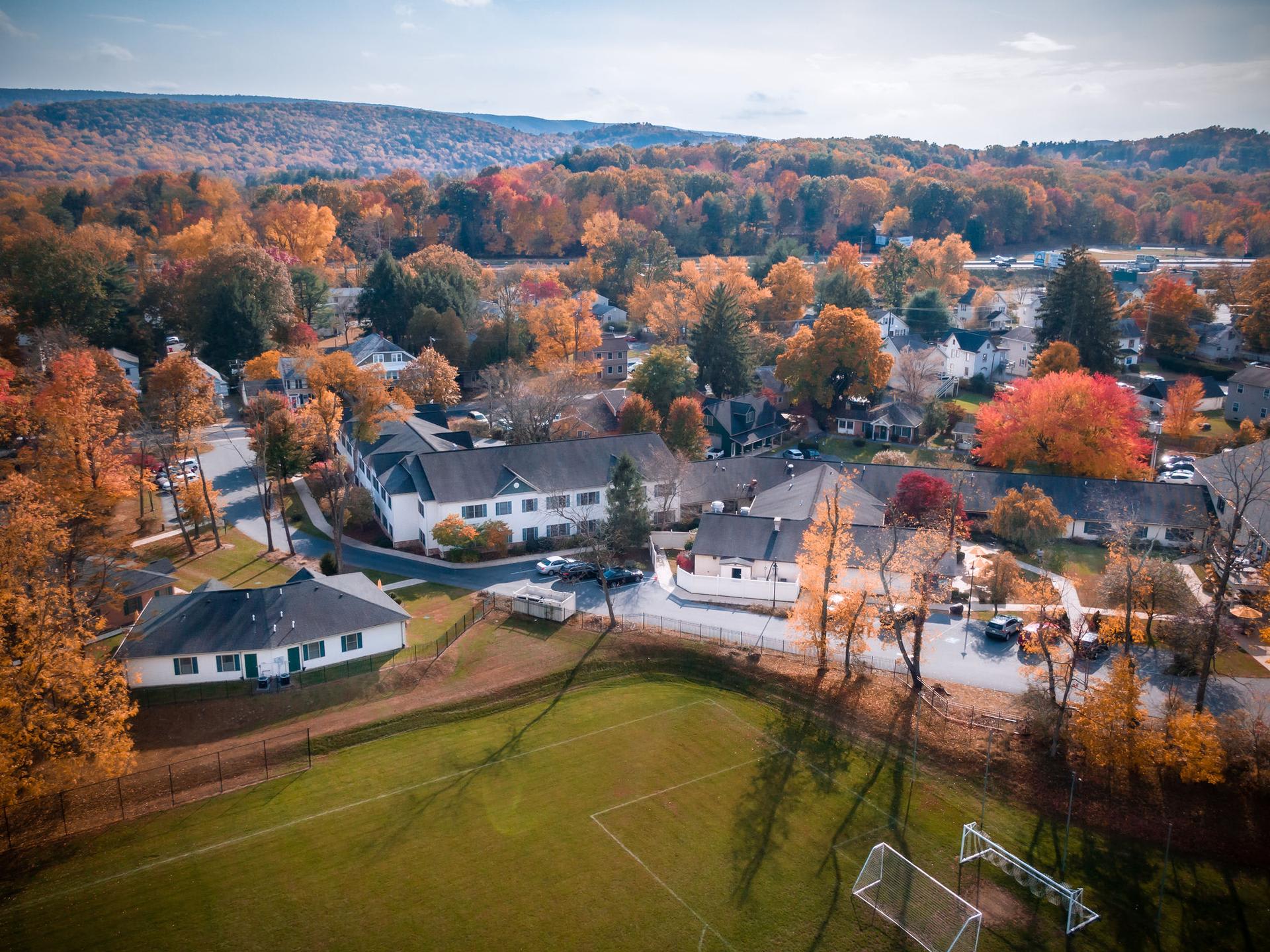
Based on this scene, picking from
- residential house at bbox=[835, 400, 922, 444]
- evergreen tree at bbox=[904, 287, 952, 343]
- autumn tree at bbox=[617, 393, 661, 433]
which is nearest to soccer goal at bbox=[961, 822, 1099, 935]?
autumn tree at bbox=[617, 393, 661, 433]

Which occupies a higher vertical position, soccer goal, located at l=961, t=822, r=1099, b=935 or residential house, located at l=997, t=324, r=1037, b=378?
residential house, located at l=997, t=324, r=1037, b=378

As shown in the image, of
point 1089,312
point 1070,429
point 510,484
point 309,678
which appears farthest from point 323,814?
point 1089,312

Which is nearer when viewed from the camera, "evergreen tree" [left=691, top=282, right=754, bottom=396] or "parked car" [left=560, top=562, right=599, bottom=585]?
"parked car" [left=560, top=562, right=599, bottom=585]

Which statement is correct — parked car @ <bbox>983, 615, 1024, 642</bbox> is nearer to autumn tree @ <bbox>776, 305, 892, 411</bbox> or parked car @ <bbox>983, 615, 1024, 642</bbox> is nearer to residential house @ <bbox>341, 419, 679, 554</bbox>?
residential house @ <bbox>341, 419, 679, 554</bbox>

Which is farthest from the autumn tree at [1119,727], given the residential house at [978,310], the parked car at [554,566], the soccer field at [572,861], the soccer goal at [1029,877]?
the residential house at [978,310]

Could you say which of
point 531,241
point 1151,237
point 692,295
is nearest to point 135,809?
point 692,295

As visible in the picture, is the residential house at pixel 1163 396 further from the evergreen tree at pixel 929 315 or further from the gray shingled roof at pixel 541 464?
the gray shingled roof at pixel 541 464

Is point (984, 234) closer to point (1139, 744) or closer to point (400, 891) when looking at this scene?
point (1139, 744)

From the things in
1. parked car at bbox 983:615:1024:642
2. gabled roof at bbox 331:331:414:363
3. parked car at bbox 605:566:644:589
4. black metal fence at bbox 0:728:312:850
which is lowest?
parked car at bbox 605:566:644:589

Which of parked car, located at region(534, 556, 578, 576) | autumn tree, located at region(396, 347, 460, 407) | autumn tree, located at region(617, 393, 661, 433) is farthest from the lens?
autumn tree, located at region(396, 347, 460, 407)
